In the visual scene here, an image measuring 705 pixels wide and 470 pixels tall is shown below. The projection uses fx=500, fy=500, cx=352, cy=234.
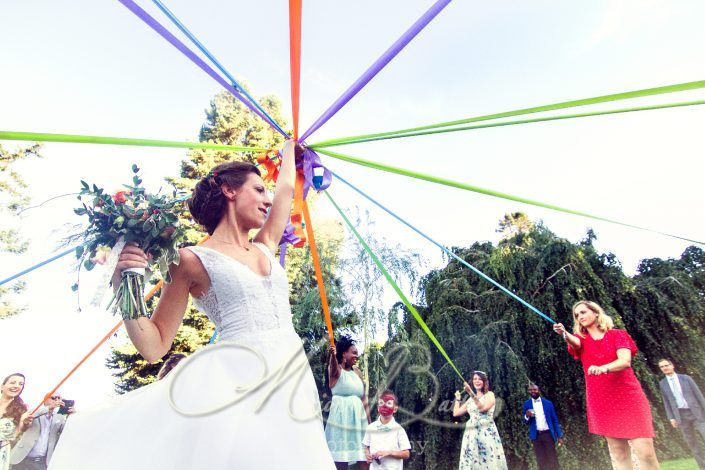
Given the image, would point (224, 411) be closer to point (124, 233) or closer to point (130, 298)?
point (130, 298)

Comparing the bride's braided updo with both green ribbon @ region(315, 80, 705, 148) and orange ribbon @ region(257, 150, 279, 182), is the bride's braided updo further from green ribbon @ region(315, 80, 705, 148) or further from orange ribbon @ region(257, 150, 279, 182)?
orange ribbon @ region(257, 150, 279, 182)

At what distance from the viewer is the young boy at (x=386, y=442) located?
5715mm

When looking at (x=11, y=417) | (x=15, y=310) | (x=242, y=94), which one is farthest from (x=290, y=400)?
(x=15, y=310)

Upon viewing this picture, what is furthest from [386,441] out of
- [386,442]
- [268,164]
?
[268,164]

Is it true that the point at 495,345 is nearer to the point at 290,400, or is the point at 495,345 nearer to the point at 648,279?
the point at 648,279

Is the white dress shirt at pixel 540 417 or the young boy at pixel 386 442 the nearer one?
the young boy at pixel 386 442

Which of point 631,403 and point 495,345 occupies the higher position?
point 495,345

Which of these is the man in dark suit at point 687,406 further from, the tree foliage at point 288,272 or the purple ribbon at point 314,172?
the purple ribbon at point 314,172

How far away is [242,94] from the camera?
265 cm

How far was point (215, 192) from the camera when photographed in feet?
6.63

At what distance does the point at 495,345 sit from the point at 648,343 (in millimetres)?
2995

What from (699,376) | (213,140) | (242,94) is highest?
(213,140)

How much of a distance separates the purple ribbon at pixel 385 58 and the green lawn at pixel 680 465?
30.4ft

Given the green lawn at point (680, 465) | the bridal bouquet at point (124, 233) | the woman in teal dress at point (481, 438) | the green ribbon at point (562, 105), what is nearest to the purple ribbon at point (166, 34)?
the bridal bouquet at point (124, 233)
